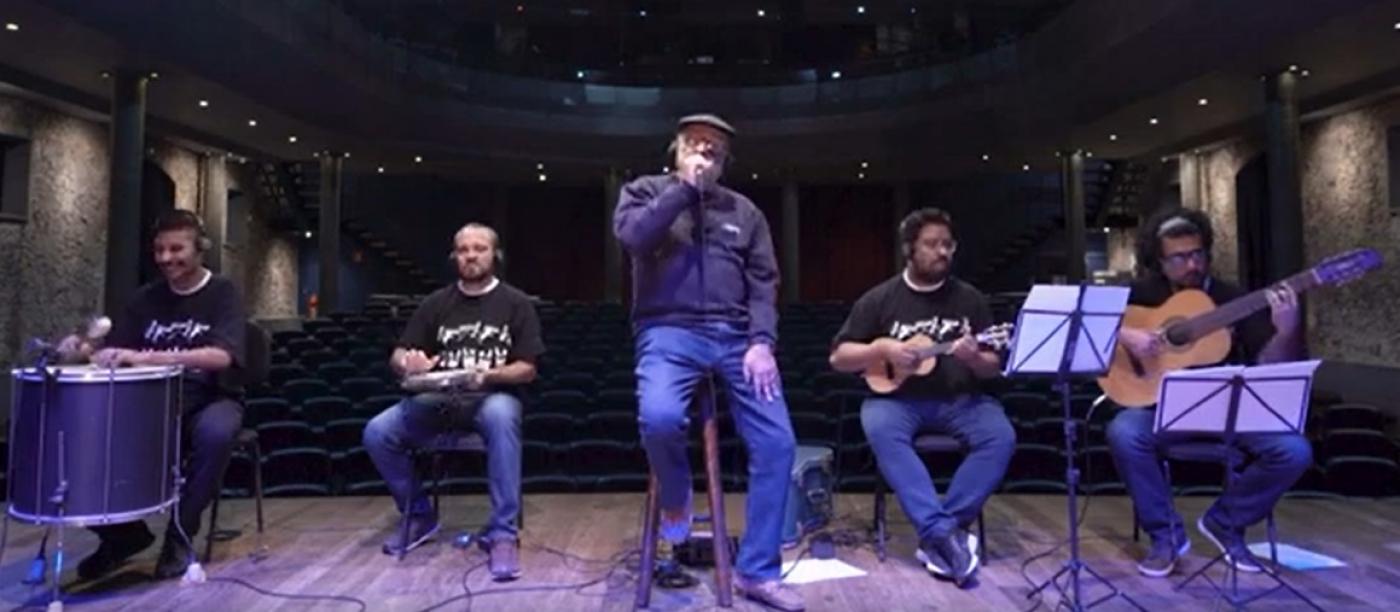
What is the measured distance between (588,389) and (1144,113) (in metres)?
9.33

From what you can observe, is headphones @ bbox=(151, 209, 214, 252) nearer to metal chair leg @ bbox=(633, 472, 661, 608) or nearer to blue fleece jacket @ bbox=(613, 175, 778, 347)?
blue fleece jacket @ bbox=(613, 175, 778, 347)

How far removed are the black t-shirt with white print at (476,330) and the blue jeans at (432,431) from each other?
0.17m

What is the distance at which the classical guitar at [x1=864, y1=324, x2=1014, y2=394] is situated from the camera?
126 inches

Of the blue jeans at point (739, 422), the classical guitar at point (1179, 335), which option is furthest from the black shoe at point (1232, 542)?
the blue jeans at point (739, 422)

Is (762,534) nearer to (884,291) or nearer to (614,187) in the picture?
(884,291)

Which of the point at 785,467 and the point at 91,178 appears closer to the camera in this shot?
the point at 785,467

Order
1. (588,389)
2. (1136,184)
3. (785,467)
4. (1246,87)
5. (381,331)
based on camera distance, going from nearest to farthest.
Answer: (785,467)
(588,389)
(1246,87)
(381,331)
(1136,184)

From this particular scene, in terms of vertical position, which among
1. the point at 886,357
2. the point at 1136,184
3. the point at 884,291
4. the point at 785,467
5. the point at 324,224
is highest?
the point at 1136,184

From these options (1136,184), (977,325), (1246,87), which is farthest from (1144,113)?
(977,325)

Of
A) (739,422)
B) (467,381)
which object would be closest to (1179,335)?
(739,422)

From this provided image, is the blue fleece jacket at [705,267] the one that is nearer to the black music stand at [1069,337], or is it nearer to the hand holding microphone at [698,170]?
the hand holding microphone at [698,170]

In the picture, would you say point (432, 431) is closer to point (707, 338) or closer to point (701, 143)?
point (707, 338)

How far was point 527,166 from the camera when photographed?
17438mm

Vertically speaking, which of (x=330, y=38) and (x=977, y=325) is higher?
(x=330, y=38)
